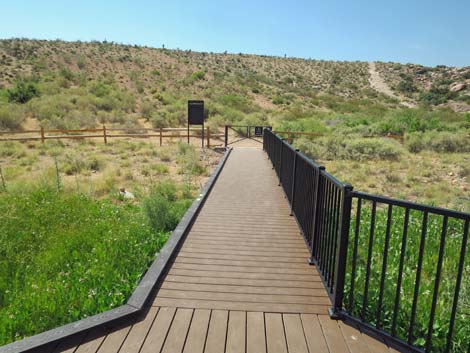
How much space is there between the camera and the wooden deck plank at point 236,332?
2.87 m

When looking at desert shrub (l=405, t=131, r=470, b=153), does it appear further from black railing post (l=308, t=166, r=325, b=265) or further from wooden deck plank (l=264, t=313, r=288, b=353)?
wooden deck plank (l=264, t=313, r=288, b=353)

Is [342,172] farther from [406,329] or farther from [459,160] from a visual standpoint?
[406,329]

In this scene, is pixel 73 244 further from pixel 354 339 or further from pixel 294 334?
pixel 354 339

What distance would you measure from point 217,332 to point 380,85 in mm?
74410

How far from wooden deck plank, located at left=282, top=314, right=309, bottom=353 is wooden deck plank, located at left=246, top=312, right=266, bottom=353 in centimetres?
20

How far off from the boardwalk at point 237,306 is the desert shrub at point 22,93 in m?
30.7

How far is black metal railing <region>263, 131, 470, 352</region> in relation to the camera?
2.90 m

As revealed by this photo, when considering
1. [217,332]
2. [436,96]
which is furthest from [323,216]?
[436,96]

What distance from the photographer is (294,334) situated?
10.1ft

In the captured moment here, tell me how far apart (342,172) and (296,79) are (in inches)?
2154

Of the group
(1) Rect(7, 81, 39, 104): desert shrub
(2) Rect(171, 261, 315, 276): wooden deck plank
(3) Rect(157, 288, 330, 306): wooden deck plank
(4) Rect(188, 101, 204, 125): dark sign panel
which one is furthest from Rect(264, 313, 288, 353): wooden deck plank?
(1) Rect(7, 81, 39, 104): desert shrub

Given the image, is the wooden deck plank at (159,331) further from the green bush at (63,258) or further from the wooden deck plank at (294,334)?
the wooden deck plank at (294,334)

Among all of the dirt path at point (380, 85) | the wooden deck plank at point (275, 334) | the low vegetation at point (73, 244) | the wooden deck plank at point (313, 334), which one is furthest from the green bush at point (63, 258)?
the dirt path at point (380, 85)

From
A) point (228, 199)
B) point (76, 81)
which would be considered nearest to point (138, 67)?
point (76, 81)
